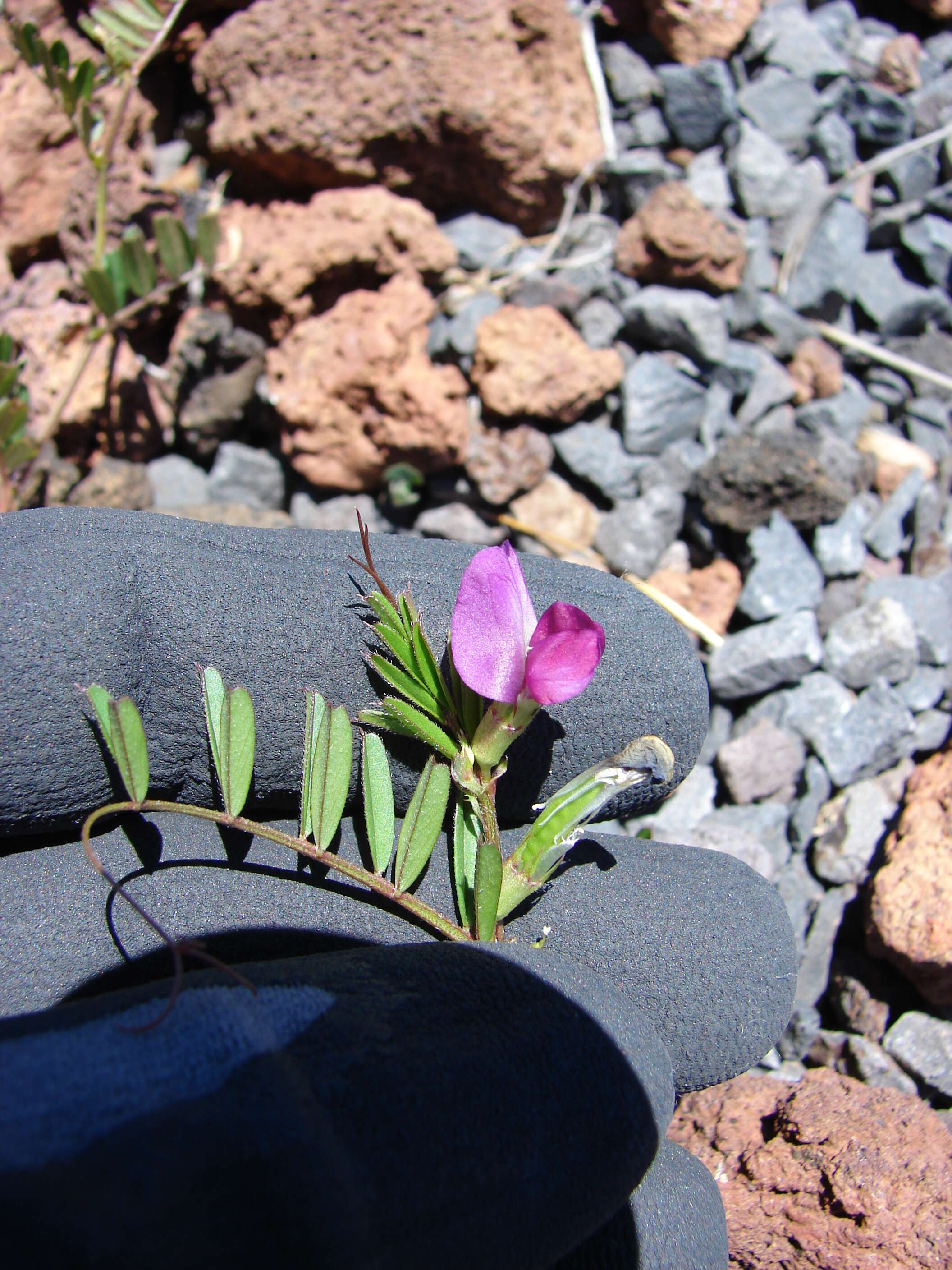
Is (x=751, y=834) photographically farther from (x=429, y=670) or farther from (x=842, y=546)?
(x=429, y=670)

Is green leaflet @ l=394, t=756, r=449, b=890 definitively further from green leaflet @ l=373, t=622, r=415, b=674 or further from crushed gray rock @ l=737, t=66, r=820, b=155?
crushed gray rock @ l=737, t=66, r=820, b=155

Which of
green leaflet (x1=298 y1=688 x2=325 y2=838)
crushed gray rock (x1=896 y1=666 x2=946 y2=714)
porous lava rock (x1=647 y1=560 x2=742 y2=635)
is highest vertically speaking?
green leaflet (x1=298 y1=688 x2=325 y2=838)

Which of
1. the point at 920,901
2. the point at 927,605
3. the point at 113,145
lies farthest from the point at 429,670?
the point at 113,145

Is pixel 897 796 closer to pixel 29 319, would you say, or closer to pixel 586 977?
pixel 586 977

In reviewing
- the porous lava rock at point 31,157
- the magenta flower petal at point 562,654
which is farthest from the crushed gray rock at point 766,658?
the porous lava rock at point 31,157

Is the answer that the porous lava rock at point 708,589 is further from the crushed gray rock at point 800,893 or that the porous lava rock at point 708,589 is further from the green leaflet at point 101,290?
the green leaflet at point 101,290

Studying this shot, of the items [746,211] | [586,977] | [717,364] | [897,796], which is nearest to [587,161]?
[746,211]

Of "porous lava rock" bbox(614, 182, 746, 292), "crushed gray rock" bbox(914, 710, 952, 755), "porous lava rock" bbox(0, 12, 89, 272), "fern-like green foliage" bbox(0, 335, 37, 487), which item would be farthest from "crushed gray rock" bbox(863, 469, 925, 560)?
"porous lava rock" bbox(0, 12, 89, 272)
